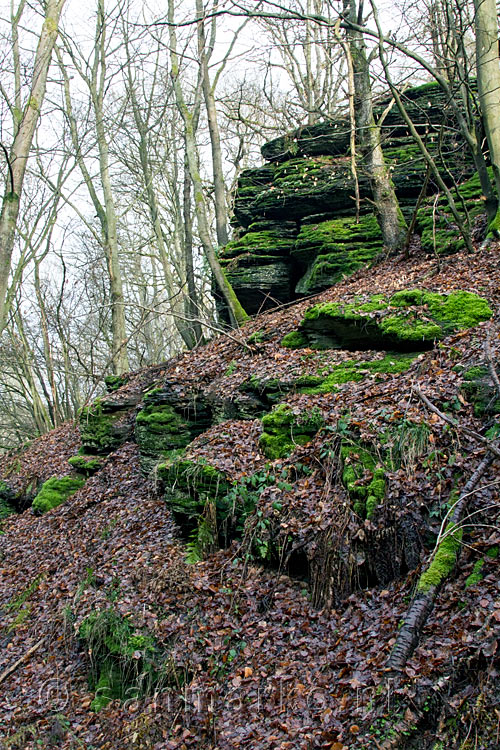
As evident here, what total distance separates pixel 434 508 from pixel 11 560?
7.94m

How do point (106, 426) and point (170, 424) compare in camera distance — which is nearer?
point (170, 424)

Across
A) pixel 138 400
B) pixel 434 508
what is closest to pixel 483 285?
pixel 434 508

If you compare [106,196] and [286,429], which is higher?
[106,196]

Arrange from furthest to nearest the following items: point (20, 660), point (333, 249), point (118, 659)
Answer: point (333, 249)
point (20, 660)
point (118, 659)

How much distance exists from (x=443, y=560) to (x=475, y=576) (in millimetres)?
257

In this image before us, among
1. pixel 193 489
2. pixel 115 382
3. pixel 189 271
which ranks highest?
pixel 189 271

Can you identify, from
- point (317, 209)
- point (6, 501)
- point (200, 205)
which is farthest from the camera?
point (200, 205)

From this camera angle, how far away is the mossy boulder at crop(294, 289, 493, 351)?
22.2 ft

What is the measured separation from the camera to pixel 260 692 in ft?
14.3

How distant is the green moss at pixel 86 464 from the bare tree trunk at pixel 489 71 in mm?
9441

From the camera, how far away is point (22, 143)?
6594 mm

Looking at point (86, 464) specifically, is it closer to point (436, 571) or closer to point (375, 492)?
point (375, 492)

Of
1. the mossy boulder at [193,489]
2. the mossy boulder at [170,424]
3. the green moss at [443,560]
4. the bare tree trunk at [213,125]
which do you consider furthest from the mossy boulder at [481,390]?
the bare tree trunk at [213,125]

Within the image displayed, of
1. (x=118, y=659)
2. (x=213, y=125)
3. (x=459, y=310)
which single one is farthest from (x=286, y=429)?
(x=213, y=125)
